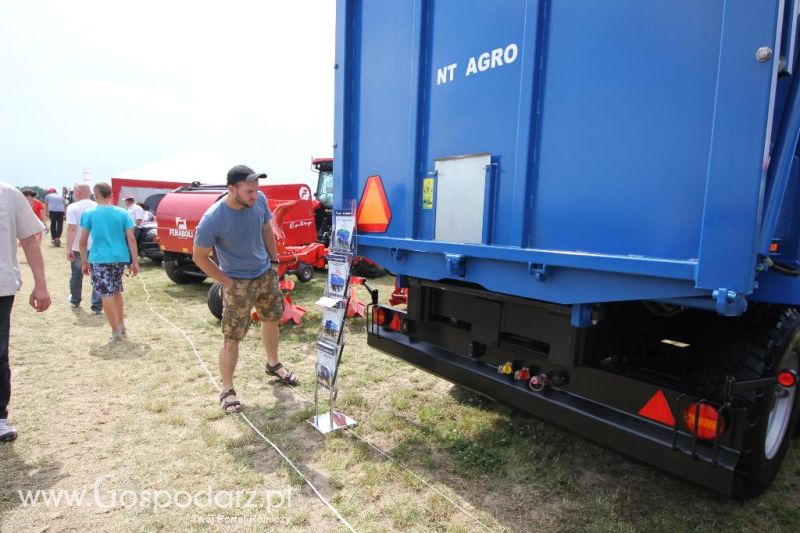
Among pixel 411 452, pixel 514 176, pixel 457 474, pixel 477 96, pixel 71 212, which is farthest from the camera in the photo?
pixel 71 212

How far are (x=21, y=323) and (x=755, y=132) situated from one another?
7132mm

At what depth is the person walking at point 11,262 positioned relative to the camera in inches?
112

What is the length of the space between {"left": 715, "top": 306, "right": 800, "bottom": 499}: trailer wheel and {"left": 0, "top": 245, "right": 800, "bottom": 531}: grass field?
0.32 m

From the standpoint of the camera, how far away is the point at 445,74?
257 cm

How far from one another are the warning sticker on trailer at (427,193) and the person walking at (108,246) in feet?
12.3

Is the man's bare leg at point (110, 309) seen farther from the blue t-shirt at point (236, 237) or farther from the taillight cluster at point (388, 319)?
the taillight cluster at point (388, 319)

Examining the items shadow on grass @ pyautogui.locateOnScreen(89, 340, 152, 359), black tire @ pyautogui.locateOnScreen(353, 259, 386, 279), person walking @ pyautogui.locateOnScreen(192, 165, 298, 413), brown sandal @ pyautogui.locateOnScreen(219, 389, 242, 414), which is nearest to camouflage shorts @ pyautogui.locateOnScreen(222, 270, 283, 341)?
person walking @ pyautogui.locateOnScreen(192, 165, 298, 413)

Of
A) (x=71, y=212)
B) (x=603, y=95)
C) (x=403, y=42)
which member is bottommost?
(x=71, y=212)

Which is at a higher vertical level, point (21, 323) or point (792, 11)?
point (792, 11)

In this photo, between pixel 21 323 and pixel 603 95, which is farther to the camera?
pixel 21 323

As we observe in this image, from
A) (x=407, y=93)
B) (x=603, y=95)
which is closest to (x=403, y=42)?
(x=407, y=93)

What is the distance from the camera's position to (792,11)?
1.50 meters

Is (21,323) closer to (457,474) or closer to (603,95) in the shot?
(457,474)

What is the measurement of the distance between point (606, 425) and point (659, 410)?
0.77 ft
